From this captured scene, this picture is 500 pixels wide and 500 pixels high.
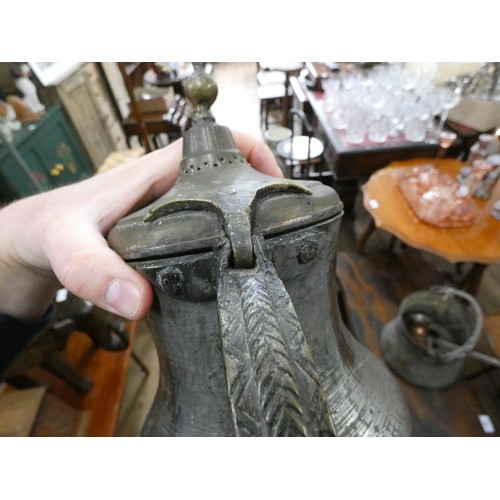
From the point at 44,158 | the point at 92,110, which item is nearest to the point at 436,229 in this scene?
the point at 44,158

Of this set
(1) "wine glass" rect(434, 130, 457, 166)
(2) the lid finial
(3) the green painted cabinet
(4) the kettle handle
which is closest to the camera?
(4) the kettle handle

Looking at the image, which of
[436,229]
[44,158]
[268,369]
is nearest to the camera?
[268,369]

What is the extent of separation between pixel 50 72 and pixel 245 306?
330 cm

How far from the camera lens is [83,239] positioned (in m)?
0.54

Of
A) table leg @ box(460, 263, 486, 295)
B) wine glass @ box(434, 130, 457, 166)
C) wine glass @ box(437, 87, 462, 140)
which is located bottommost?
table leg @ box(460, 263, 486, 295)

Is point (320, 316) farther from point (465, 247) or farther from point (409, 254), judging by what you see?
point (409, 254)

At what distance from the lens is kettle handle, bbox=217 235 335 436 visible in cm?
26

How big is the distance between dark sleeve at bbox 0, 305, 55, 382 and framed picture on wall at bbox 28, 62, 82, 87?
258 centimetres

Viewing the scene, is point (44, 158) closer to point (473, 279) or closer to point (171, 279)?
point (171, 279)

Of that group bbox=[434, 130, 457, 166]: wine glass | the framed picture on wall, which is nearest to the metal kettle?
bbox=[434, 130, 457, 166]: wine glass

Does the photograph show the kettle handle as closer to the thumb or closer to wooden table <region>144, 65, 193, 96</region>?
the thumb

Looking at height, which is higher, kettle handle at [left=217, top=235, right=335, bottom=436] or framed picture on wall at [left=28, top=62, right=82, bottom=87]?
kettle handle at [left=217, top=235, right=335, bottom=436]

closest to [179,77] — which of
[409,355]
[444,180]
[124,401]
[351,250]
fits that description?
[351,250]

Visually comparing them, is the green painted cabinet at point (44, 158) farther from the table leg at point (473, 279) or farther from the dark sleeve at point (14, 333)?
the table leg at point (473, 279)
